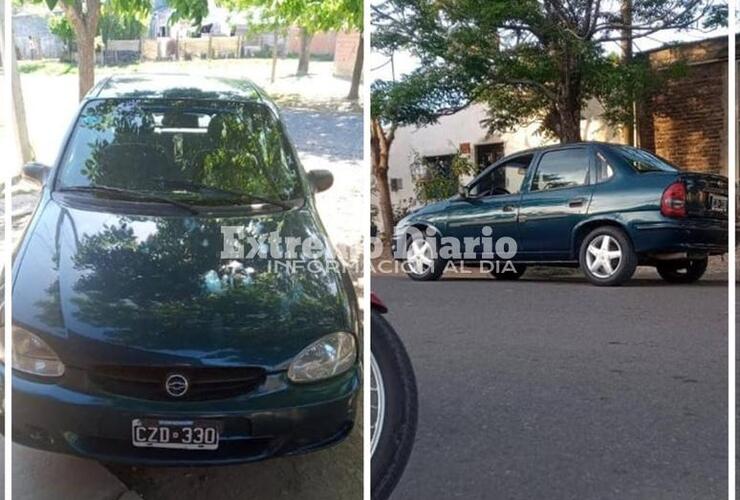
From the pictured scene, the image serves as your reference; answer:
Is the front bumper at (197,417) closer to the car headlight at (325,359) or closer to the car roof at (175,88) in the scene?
the car headlight at (325,359)

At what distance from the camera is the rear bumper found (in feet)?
9.10

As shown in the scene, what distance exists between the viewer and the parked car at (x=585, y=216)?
2.78 m

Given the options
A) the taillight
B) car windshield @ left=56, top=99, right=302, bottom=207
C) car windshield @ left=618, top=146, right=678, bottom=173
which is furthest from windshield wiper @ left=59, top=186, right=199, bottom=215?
the taillight

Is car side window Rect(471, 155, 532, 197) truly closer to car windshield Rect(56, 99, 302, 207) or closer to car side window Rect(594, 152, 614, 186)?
car side window Rect(594, 152, 614, 186)

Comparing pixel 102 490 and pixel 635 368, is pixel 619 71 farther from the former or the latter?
pixel 102 490

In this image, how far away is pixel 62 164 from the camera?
300 cm

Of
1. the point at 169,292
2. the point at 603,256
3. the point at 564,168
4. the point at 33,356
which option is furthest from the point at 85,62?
the point at 603,256

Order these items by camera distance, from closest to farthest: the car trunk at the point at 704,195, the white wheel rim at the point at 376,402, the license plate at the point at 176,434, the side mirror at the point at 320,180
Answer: the license plate at the point at 176,434 → the white wheel rim at the point at 376,402 → the car trunk at the point at 704,195 → the side mirror at the point at 320,180

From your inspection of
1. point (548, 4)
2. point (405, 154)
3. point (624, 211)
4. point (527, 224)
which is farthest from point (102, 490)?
point (548, 4)

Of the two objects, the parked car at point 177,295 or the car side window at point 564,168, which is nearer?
the parked car at point 177,295

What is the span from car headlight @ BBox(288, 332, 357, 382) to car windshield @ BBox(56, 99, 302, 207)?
677 mm

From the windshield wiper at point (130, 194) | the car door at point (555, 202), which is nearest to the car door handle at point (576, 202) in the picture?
the car door at point (555, 202)

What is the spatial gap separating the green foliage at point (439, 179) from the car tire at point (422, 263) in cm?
17

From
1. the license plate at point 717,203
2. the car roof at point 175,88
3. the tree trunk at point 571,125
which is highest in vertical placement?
the car roof at point 175,88
